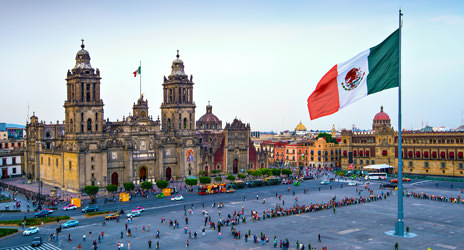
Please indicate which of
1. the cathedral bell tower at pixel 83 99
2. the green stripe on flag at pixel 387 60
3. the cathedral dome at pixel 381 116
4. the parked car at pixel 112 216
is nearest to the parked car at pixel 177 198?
the parked car at pixel 112 216

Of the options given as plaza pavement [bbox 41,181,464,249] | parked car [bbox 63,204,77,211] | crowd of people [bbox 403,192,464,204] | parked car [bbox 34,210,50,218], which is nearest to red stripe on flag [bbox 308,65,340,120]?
plaza pavement [bbox 41,181,464,249]

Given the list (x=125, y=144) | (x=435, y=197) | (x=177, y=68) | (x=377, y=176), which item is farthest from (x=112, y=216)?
(x=377, y=176)

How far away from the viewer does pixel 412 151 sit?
112 metres

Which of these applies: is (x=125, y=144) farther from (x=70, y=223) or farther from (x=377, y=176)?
(x=377, y=176)

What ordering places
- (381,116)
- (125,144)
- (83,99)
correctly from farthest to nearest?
(381,116) < (125,144) < (83,99)

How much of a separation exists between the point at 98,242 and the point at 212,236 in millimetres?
11494

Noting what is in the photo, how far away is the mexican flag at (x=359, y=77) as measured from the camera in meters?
34.1

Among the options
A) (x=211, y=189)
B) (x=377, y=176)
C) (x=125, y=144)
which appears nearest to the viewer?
(x=211, y=189)

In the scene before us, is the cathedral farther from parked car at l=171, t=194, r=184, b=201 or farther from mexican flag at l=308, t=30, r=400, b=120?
mexican flag at l=308, t=30, r=400, b=120

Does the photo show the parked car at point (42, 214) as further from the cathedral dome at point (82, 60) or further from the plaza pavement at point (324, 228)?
the cathedral dome at point (82, 60)

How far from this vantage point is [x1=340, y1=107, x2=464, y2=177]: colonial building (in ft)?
348

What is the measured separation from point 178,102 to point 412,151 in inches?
2128

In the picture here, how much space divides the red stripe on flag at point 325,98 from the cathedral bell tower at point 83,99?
59.9 meters

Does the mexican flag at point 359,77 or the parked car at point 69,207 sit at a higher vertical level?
the mexican flag at point 359,77
